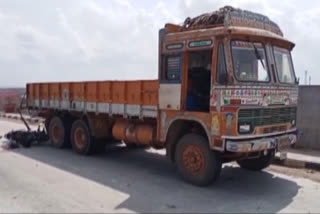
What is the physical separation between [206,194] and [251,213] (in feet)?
3.85

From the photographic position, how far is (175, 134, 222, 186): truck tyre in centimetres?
725

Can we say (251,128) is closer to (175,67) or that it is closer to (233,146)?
(233,146)

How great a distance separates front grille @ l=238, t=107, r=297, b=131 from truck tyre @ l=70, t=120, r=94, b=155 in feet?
17.1

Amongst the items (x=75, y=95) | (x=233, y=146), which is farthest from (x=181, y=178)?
(x=75, y=95)

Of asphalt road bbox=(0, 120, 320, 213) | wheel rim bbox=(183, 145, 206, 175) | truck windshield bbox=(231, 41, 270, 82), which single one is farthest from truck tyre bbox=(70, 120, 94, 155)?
truck windshield bbox=(231, 41, 270, 82)

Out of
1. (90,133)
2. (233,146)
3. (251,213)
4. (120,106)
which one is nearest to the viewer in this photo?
(251,213)

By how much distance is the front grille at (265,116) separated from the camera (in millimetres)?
6842

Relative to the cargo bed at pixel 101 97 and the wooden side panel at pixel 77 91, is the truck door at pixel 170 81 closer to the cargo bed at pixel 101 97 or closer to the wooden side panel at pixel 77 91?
the cargo bed at pixel 101 97

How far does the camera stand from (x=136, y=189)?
7.30m

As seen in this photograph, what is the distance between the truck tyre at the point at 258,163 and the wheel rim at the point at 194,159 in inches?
71.4

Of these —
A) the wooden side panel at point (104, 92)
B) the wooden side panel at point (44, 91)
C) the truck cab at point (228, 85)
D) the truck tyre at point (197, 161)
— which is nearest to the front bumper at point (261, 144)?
the truck cab at point (228, 85)

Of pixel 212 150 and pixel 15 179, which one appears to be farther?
pixel 15 179

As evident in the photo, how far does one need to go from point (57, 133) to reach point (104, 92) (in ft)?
10.4

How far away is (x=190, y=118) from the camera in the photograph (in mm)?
7465
